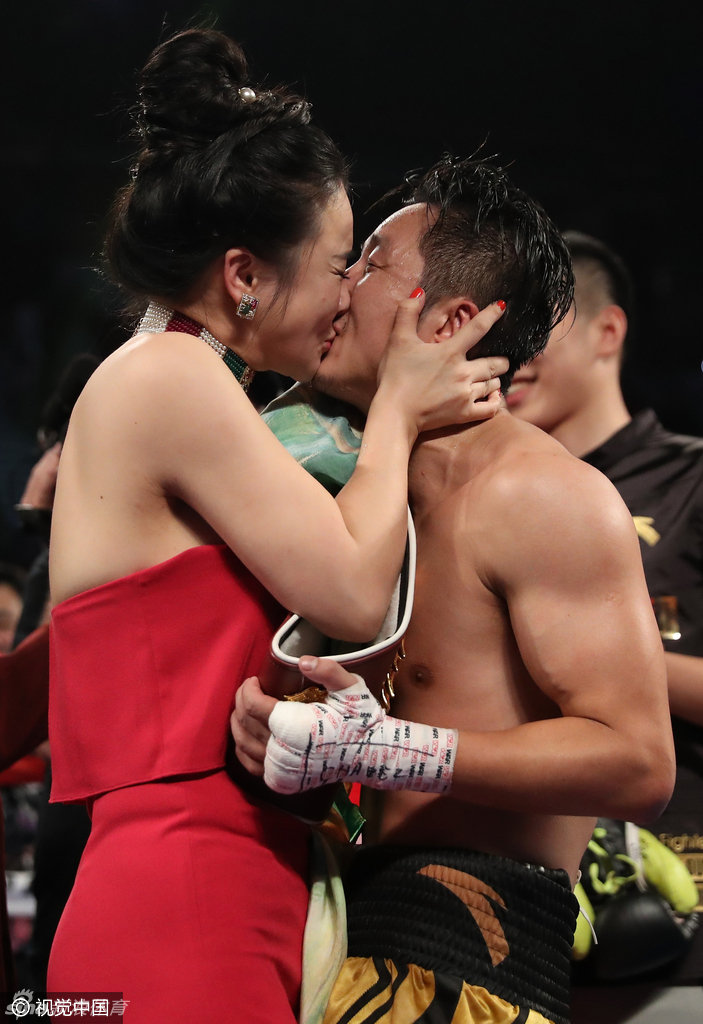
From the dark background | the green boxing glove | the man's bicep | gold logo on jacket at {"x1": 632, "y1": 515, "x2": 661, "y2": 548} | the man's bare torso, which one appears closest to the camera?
the man's bicep

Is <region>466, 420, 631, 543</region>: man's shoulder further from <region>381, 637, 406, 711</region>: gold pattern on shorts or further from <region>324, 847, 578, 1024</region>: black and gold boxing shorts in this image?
<region>324, 847, 578, 1024</region>: black and gold boxing shorts

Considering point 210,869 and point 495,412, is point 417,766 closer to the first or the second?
point 210,869

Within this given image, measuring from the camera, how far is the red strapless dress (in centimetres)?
116

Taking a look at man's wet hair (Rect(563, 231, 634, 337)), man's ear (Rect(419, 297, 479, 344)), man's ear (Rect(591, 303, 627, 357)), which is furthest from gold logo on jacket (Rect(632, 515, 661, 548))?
man's ear (Rect(419, 297, 479, 344))

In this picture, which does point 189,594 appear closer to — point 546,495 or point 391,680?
point 391,680

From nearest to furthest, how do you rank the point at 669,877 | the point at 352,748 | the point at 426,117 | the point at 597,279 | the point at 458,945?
1. the point at 352,748
2. the point at 458,945
3. the point at 669,877
4. the point at 597,279
5. the point at 426,117

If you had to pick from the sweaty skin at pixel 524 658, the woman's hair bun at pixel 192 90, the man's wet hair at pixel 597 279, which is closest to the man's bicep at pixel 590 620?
the sweaty skin at pixel 524 658

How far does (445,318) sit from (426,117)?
3734 mm

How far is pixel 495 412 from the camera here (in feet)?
5.11

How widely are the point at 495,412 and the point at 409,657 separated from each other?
0.38 metres

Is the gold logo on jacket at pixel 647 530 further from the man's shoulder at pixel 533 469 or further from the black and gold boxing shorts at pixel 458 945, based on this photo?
the black and gold boxing shorts at pixel 458 945

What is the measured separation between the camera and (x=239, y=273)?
1.45 meters

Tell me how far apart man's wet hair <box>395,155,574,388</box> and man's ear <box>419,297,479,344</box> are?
1 cm

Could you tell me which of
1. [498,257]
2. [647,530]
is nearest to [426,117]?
[647,530]
